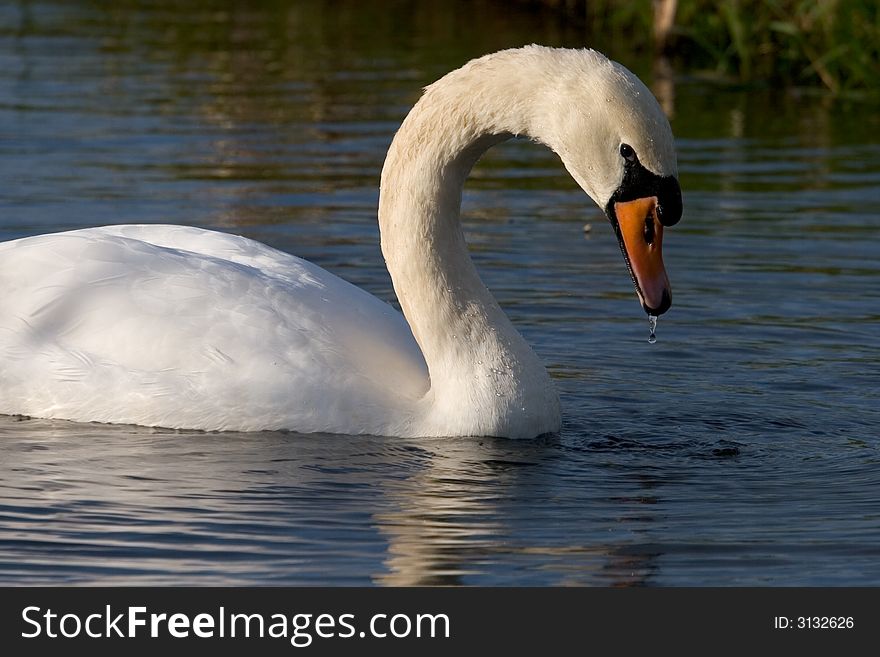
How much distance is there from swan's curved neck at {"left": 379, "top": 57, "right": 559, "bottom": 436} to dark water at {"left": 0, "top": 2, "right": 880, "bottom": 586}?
0.17 metres

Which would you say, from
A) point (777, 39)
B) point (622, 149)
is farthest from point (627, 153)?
point (777, 39)

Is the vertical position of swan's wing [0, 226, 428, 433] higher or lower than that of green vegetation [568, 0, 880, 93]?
lower

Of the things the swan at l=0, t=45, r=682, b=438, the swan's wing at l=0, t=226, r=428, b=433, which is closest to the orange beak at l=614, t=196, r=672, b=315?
the swan at l=0, t=45, r=682, b=438

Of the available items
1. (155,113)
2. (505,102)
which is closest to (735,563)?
(505,102)

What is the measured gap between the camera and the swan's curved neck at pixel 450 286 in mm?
6938

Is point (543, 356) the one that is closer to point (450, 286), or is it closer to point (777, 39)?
point (450, 286)

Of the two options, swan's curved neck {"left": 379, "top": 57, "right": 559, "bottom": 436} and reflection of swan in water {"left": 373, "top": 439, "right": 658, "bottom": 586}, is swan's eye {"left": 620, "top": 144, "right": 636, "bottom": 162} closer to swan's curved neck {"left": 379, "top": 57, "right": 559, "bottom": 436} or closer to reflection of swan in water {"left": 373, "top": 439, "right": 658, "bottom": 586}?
swan's curved neck {"left": 379, "top": 57, "right": 559, "bottom": 436}

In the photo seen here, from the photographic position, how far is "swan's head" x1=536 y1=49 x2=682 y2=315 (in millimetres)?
6426

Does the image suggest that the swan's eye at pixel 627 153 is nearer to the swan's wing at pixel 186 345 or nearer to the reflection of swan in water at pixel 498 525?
the reflection of swan in water at pixel 498 525

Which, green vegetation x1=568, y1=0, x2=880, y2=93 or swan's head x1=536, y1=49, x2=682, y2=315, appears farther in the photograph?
green vegetation x1=568, y1=0, x2=880, y2=93

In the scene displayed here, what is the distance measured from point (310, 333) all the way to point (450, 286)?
582mm

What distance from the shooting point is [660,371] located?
8.34 meters

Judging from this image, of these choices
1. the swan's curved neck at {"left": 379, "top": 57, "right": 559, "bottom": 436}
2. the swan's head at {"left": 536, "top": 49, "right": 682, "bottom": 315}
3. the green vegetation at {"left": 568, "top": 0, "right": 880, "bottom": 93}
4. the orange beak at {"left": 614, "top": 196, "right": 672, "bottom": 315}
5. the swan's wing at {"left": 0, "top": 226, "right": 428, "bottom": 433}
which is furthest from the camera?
the green vegetation at {"left": 568, "top": 0, "right": 880, "bottom": 93}

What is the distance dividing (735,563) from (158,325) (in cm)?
261
